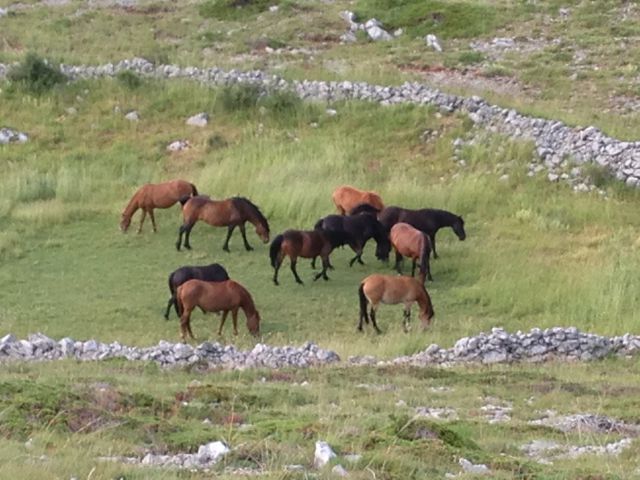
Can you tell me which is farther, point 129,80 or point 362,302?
point 129,80

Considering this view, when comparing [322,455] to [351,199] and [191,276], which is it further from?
[351,199]

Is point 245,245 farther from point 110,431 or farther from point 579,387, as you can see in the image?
point 110,431

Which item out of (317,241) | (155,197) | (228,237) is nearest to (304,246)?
(317,241)

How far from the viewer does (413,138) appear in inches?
870

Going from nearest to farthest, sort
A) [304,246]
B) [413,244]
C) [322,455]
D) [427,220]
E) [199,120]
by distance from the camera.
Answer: [322,455] < [413,244] < [304,246] < [427,220] < [199,120]

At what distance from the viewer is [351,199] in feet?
61.7

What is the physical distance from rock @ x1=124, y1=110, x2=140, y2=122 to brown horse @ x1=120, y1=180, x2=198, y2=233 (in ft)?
17.7

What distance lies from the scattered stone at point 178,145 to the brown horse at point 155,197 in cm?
389

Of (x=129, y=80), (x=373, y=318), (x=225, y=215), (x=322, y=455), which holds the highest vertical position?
(x=322, y=455)

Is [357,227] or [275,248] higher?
[357,227]

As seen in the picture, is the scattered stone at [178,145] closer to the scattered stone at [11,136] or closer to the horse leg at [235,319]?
the scattered stone at [11,136]

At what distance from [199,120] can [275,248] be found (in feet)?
26.6

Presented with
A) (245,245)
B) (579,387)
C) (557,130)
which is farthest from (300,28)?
(579,387)

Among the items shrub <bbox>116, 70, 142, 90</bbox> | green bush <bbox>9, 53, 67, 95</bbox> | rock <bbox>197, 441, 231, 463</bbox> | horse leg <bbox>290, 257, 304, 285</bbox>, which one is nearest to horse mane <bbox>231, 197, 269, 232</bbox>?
horse leg <bbox>290, 257, 304, 285</bbox>
